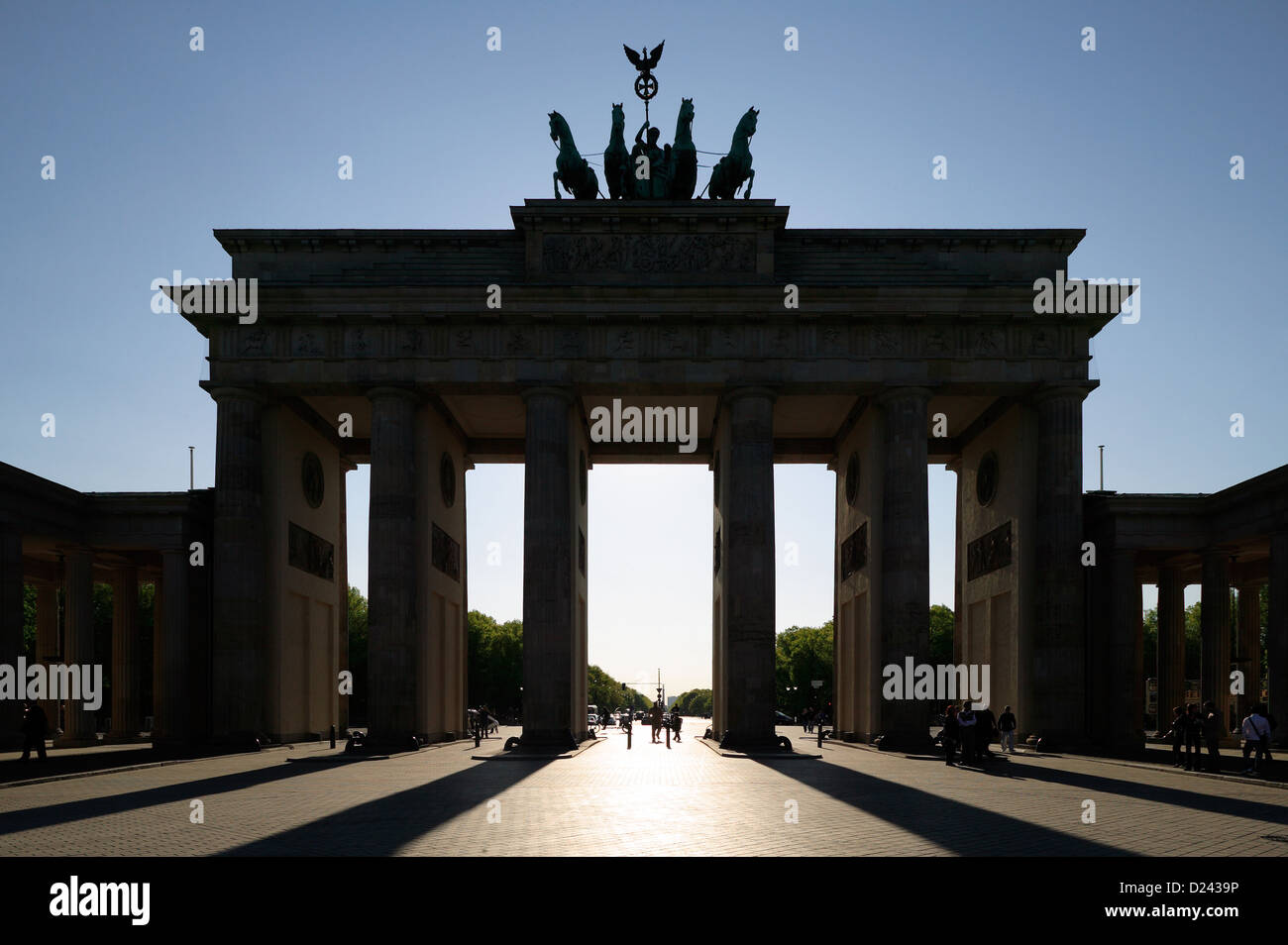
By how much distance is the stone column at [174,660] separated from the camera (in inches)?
1601

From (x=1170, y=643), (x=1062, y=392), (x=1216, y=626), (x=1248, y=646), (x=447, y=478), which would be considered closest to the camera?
(x=1062, y=392)

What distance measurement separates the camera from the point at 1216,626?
144 ft

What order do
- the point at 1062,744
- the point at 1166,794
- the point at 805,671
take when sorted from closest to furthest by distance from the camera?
the point at 1166,794
the point at 1062,744
the point at 805,671

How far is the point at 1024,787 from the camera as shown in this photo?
24.7 m

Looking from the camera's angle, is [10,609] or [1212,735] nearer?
[1212,735]

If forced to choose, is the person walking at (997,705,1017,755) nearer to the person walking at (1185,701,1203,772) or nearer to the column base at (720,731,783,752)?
the column base at (720,731,783,752)

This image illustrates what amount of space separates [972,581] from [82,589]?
36841 mm

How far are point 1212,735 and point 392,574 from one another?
26.4 m

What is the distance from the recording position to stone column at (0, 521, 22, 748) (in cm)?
3888

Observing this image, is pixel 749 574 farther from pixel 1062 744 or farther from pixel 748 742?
pixel 1062 744

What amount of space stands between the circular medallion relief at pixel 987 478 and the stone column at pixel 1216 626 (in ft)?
26.8

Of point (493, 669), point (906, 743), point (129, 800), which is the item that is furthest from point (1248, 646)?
point (493, 669)

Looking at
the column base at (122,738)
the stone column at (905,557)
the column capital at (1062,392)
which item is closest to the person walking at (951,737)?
the stone column at (905,557)

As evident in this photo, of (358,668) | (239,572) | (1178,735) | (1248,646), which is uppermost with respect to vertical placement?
(239,572)
